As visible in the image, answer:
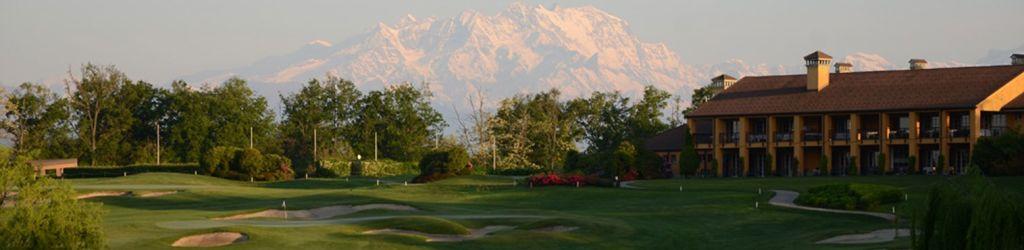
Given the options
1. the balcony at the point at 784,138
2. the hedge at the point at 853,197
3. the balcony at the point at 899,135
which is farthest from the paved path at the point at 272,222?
the balcony at the point at 784,138

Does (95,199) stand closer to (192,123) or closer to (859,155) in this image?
(859,155)

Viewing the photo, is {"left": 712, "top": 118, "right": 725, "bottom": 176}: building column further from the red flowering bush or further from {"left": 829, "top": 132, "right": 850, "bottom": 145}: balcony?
the red flowering bush

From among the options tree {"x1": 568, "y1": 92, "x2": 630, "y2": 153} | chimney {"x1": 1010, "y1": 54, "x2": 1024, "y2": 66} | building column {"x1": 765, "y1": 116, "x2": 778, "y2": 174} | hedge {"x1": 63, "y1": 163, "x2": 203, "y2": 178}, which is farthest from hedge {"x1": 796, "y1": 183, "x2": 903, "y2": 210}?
tree {"x1": 568, "y1": 92, "x2": 630, "y2": 153}

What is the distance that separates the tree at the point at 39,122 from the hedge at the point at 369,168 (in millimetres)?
32051

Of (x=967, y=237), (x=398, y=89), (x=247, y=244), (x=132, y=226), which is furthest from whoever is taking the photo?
(x=398, y=89)

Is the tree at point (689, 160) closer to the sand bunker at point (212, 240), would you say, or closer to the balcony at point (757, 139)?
the balcony at point (757, 139)

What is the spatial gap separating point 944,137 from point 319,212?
36.4 m

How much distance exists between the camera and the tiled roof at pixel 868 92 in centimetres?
8000

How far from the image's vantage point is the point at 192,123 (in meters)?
124

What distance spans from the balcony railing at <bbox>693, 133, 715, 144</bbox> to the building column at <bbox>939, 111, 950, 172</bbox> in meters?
15.0

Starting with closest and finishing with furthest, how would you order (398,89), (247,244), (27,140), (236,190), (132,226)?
(247,244)
(132,226)
(236,190)
(27,140)
(398,89)

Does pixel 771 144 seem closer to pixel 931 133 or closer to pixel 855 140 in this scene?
pixel 855 140

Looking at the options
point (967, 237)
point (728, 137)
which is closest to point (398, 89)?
point (728, 137)

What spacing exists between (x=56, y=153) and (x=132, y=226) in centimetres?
8233
